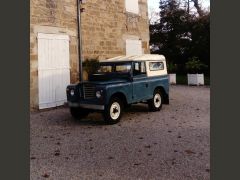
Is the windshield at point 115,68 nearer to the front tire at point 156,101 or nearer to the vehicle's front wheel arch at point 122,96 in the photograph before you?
the vehicle's front wheel arch at point 122,96

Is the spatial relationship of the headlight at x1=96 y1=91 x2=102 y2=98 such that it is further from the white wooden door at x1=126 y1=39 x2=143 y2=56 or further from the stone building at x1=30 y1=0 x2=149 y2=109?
the white wooden door at x1=126 y1=39 x2=143 y2=56

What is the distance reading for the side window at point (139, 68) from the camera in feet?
29.8

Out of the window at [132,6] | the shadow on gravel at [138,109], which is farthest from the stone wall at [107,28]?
the shadow on gravel at [138,109]

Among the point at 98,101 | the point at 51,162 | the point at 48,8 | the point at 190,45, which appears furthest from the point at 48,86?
the point at 190,45

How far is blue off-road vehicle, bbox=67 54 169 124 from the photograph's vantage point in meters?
8.00

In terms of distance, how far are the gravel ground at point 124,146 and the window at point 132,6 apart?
21.7ft

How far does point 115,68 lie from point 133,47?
6.04 m

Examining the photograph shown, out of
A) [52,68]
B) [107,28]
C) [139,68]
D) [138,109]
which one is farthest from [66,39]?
[138,109]

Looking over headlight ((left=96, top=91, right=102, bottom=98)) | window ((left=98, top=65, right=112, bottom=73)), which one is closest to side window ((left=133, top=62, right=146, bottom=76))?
window ((left=98, top=65, right=112, bottom=73))

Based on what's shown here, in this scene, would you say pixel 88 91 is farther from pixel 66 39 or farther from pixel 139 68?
pixel 66 39

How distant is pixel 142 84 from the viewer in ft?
30.1

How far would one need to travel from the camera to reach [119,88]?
8.21m

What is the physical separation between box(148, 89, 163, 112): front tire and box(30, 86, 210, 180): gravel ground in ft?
0.92

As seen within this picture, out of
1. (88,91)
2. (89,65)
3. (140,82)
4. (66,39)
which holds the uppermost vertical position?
(66,39)
